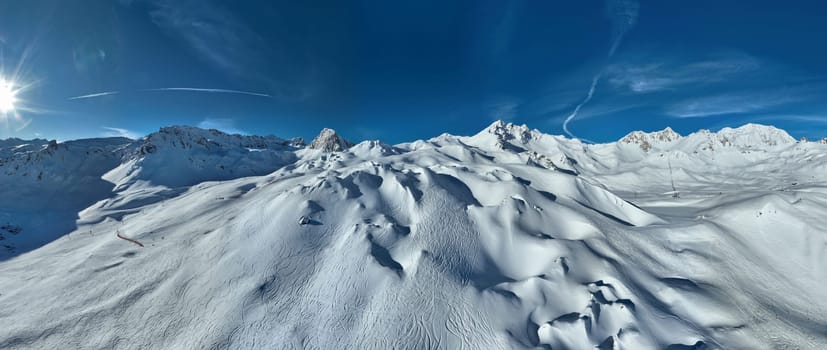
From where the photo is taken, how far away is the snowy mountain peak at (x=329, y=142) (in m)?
142

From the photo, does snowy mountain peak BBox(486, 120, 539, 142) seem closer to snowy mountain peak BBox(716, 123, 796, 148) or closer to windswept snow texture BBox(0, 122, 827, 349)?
snowy mountain peak BBox(716, 123, 796, 148)

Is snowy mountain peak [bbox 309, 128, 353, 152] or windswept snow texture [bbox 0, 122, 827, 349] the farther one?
snowy mountain peak [bbox 309, 128, 353, 152]

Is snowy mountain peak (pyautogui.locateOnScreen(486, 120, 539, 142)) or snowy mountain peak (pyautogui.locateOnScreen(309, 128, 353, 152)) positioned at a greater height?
snowy mountain peak (pyautogui.locateOnScreen(486, 120, 539, 142))

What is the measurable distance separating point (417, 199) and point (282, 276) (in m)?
13.4

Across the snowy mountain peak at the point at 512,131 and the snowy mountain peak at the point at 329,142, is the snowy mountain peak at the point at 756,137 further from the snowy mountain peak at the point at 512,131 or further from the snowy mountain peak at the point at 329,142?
the snowy mountain peak at the point at 329,142

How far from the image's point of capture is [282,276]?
17.7 m

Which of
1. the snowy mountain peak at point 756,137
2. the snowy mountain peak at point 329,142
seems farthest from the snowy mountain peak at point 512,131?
the snowy mountain peak at point 756,137

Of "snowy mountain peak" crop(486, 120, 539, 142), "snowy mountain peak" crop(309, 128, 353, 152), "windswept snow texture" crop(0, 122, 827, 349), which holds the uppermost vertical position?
"snowy mountain peak" crop(486, 120, 539, 142)

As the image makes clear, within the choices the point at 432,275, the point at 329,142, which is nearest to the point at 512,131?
the point at 329,142

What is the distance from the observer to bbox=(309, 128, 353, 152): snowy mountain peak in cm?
14200

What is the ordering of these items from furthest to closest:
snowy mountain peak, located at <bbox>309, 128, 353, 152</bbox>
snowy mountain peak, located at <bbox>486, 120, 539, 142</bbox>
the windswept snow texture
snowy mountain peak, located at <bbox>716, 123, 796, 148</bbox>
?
snowy mountain peak, located at <bbox>716, 123, 796, 148</bbox>, snowy mountain peak, located at <bbox>486, 120, 539, 142</bbox>, snowy mountain peak, located at <bbox>309, 128, 353, 152</bbox>, the windswept snow texture

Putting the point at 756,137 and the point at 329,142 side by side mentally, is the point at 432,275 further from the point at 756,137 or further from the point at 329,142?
the point at 756,137

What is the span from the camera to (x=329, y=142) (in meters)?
145

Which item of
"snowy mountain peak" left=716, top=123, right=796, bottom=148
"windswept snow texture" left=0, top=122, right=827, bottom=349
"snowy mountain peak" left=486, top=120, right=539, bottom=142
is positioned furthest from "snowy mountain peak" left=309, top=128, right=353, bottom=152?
"snowy mountain peak" left=716, top=123, right=796, bottom=148
